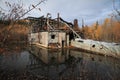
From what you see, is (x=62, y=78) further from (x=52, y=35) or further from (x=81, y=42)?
(x=52, y=35)

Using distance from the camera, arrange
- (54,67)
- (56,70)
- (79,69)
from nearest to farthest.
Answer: (79,69) → (56,70) → (54,67)

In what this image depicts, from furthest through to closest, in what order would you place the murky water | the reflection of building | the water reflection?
1. the reflection of building
2. the water reflection
3. the murky water

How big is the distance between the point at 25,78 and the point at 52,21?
87.8 feet

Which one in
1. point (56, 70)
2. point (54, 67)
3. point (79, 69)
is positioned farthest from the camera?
point (54, 67)

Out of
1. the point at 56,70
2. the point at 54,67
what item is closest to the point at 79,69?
the point at 56,70

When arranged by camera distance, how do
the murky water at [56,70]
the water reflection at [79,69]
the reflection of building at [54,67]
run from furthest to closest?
the reflection of building at [54,67], the water reflection at [79,69], the murky water at [56,70]

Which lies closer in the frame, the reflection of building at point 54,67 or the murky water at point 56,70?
the murky water at point 56,70

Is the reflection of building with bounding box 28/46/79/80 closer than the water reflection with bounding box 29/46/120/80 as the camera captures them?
No

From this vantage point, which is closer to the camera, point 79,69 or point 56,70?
point 79,69

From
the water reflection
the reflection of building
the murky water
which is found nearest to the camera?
the murky water

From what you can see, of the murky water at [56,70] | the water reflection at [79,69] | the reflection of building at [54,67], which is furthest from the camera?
the reflection of building at [54,67]

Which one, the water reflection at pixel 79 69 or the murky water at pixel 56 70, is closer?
the murky water at pixel 56 70

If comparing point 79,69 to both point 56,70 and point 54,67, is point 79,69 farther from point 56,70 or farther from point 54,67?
point 54,67

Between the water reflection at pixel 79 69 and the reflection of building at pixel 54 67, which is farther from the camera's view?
the reflection of building at pixel 54 67
